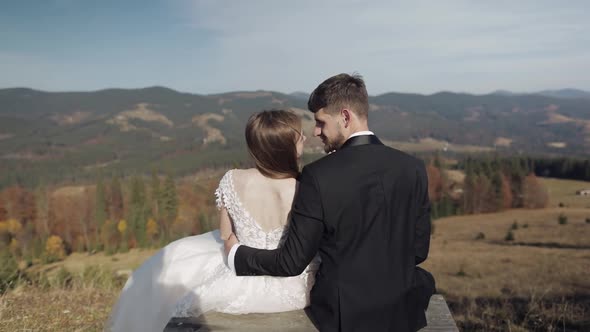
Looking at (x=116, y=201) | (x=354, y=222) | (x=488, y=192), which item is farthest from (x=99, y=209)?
(x=354, y=222)

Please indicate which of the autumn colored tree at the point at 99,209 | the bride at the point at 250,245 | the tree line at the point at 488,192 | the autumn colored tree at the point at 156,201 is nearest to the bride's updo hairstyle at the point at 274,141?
the bride at the point at 250,245

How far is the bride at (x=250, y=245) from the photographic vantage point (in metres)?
3.33

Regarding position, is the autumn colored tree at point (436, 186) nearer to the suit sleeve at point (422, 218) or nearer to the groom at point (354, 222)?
the suit sleeve at point (422, 218)

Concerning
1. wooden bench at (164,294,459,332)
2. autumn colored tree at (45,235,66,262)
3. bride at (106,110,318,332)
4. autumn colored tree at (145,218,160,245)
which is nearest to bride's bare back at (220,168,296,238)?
bride at (106,110,318,332)

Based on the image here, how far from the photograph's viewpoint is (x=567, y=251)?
119ft

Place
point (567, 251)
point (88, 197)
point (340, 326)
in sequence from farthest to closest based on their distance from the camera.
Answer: point (88, 197), point (567, 251), point (340, 326)

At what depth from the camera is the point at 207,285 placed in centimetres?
379

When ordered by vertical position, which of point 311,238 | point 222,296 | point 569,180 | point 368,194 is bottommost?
point 569,180

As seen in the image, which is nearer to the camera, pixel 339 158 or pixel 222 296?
pixel 339 158

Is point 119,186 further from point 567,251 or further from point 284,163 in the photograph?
point 284,163

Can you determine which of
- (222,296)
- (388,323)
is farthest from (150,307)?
(388,323)

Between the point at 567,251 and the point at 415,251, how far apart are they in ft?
129

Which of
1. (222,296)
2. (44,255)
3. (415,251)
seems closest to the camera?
(415,251)

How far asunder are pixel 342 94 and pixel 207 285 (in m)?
2.01
